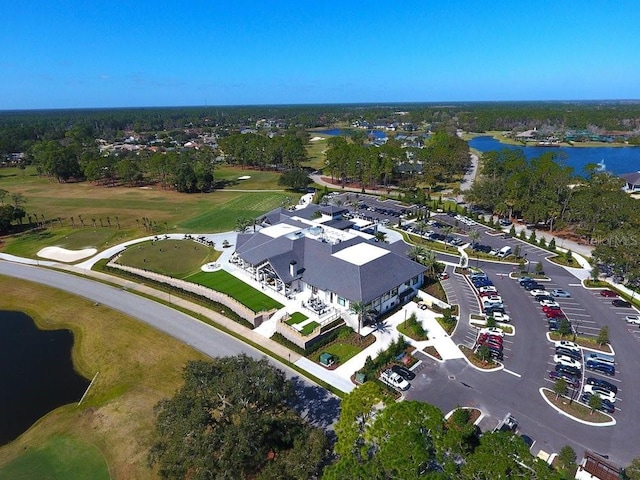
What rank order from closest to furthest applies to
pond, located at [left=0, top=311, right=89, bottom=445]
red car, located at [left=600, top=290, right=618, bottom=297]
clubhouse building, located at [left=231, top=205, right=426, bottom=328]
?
pond, located at [left=0, top=311, right=89, bottom=445] → clubhouse building, located at [left=231, top=205, right=426, bottom=328] → red car, located at [left=600, top=290, right=618, bottom=297]

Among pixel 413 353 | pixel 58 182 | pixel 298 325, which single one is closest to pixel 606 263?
pixel 413 353

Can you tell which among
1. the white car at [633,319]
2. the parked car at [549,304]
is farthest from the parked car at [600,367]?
the white car at [633,319]

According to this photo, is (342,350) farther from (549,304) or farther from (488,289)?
(549,304)

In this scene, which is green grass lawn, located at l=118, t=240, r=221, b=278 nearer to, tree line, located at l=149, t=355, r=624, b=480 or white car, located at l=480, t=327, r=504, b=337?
tree line, located at l=149, t=355, r=624, b=480

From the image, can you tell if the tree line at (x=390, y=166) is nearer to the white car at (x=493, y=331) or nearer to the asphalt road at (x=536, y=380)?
the asphalt road at (x=536, y=380)

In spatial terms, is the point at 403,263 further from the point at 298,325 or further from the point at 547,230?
the point at 547,230

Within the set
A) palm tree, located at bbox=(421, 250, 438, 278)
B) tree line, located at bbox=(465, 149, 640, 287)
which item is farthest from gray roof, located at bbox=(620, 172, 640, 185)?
palm tree, located at bbox=(421, 250, 438, 278)
